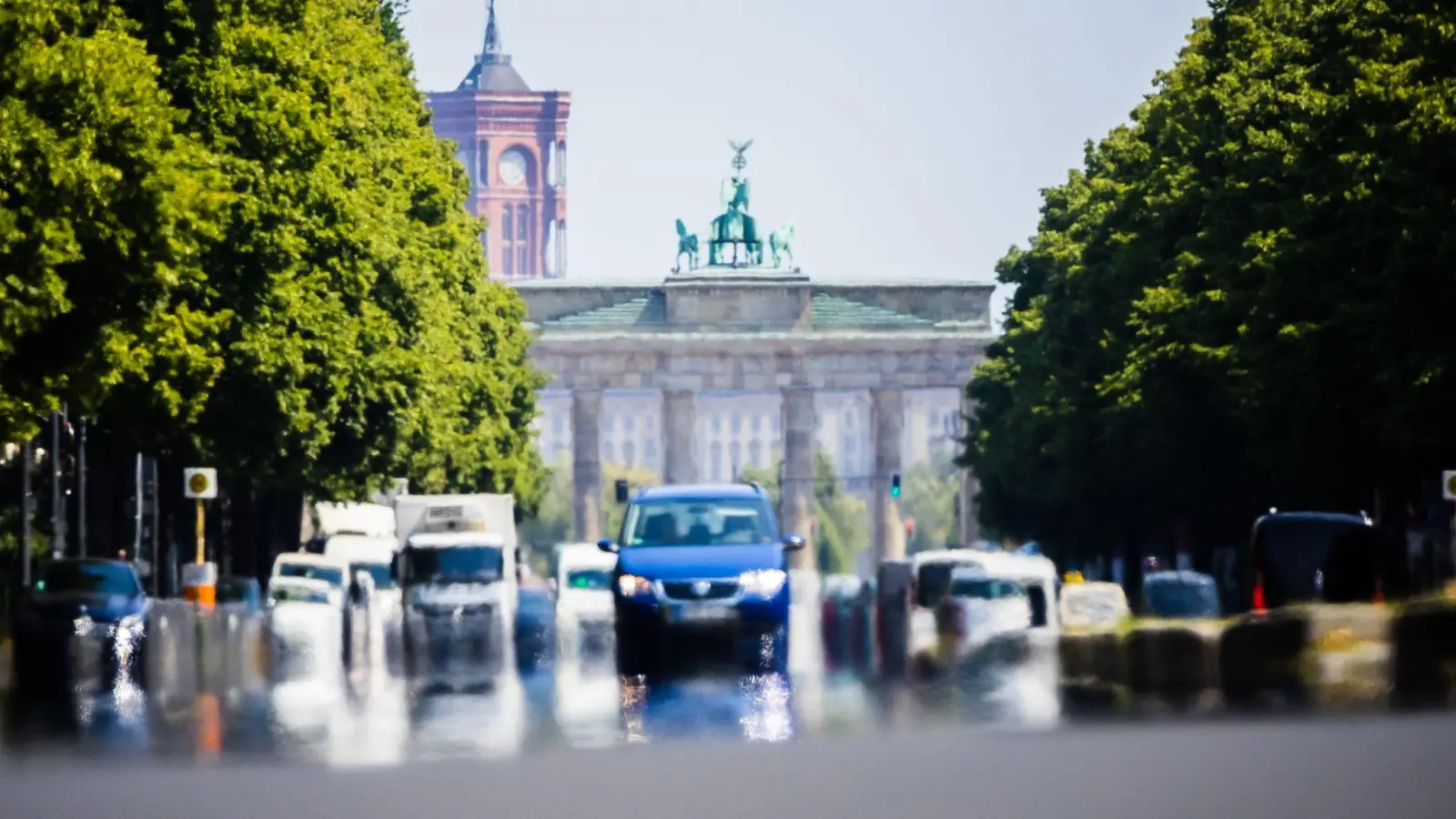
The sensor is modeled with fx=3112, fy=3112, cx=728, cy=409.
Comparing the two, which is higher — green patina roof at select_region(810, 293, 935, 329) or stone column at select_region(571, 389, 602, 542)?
green patina roof at select_region(810, 293, 935, 329)

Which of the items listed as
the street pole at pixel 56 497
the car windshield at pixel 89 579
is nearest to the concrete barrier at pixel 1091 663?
the car windshield at pixel 89 579

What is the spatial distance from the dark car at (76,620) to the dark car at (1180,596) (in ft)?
66.9

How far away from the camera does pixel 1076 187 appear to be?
97.7m

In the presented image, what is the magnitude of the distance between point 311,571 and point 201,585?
696cm

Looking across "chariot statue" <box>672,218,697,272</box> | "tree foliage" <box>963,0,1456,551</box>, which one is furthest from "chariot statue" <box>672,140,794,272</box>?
"tree foliage" <box>963,0,1456,551</box>

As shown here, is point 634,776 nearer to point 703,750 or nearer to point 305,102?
point 703,750

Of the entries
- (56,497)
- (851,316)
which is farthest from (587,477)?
(56,497)

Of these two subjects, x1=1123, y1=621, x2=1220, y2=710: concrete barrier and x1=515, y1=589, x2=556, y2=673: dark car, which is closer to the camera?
x1=1123, y1=621, x2=1220, y2=710: concrete barrier

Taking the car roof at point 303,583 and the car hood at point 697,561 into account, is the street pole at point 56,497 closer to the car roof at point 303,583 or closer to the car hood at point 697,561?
the car roof at point 303,583

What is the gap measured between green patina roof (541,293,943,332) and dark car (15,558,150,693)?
10155 cm

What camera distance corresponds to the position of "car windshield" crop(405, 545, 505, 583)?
53.9 m

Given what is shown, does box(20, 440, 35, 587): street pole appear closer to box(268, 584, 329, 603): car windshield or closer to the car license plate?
box(268, 584, 329, 603): car windshield

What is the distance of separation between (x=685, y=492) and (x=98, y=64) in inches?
445

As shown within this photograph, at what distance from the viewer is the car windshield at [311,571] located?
62.9 metres
